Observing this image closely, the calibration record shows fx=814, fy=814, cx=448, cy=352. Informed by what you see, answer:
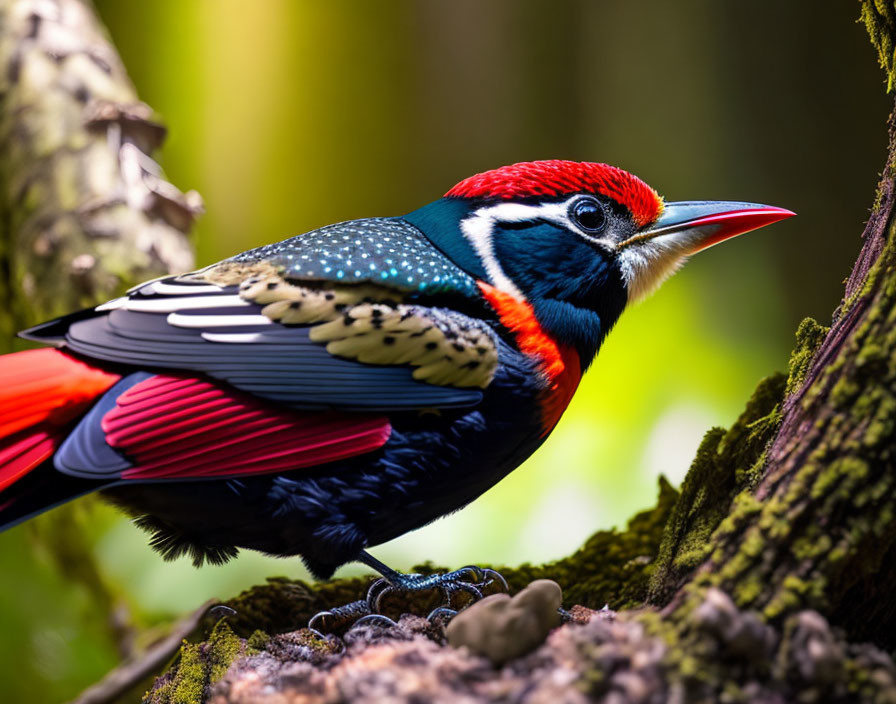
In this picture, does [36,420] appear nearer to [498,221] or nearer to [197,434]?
[197,434]

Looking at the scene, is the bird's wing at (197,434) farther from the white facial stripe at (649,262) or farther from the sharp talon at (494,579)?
the white facial stripe at (649,262)

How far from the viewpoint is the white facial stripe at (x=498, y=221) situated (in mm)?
1530

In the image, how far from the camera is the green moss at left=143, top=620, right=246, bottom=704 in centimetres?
130

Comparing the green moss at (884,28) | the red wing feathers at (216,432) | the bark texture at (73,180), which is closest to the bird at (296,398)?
the red wing feathers at (216,432)

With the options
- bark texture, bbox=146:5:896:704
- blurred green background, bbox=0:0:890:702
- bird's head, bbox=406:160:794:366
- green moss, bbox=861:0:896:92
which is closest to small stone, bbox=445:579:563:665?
bark texture, bbox=146:5:896:704

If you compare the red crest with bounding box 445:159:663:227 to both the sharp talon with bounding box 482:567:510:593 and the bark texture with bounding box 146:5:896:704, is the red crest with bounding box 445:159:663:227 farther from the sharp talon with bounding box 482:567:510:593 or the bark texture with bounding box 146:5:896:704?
the sharp talon with bounding box 482:567:510:593

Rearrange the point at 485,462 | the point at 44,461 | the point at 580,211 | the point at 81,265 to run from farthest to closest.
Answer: the point at 81,265 → the point at 580,211 → the point at 485,462 → the point at 44,461

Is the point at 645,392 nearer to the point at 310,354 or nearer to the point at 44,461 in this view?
the point at 310,354

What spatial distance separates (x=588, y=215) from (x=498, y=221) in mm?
171

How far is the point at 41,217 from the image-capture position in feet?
7.57

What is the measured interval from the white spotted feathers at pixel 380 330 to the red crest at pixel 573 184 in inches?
13.9

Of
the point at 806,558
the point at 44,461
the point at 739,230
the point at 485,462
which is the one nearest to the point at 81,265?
the point at 44,461

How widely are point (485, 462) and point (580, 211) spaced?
1.71 ft

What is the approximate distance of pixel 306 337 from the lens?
1316 mm
